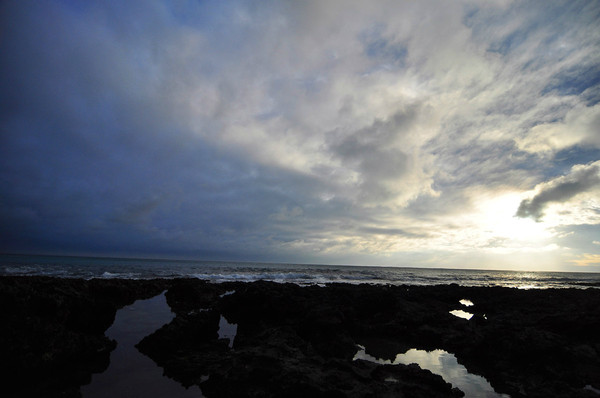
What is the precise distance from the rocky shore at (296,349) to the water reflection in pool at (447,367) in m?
0.27

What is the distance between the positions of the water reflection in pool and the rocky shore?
271 mm

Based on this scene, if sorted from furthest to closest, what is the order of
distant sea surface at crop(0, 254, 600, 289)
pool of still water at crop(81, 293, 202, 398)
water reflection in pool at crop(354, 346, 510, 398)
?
distant sea surface at crop(0, 254, 600, 289) → water reflection in pool at crop(354, 346, 510, 398) → pool of still water at crop(81, 293, 202, 398)

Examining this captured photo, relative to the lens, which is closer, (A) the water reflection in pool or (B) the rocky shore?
(B) the rocky shore

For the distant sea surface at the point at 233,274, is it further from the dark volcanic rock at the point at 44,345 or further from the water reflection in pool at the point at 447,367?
the dark volcanic rock at the point at 44,345

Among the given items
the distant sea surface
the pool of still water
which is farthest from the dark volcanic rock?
the distant sea surface

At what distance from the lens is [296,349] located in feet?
21.9

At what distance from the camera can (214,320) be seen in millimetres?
8898

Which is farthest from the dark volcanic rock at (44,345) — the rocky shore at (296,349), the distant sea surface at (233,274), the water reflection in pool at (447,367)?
the distant sea surface at (233,274)

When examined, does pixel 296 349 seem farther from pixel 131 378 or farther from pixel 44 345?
pixel 44 345

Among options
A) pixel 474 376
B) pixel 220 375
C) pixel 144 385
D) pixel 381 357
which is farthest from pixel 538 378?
pixel 144 385

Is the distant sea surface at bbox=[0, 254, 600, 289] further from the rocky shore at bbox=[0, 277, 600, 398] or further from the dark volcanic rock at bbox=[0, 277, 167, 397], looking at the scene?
the dark volcanic rock at bbox=[0, 277, 167, 397]

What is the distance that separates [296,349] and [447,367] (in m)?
4.29

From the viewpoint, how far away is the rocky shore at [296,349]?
5215 millimetres

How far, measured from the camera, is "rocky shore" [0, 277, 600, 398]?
17.1 ft
